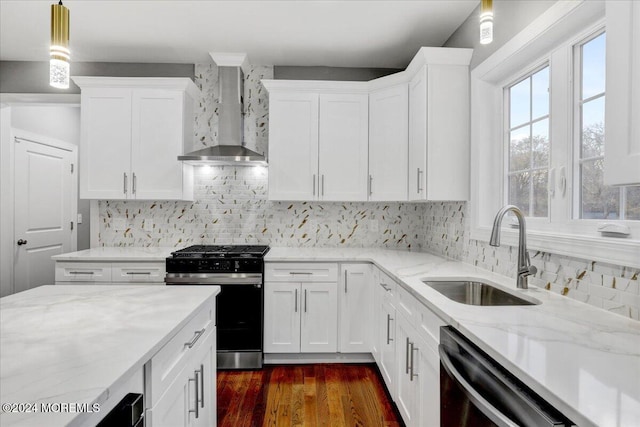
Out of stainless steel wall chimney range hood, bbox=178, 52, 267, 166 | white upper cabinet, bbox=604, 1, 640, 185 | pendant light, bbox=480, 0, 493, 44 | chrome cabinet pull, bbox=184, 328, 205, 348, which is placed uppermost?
stainless steel wall chimney range hood, bbox=178, 52, 267, 166

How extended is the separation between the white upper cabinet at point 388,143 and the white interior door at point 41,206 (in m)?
3.72

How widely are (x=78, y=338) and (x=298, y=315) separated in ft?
6.82

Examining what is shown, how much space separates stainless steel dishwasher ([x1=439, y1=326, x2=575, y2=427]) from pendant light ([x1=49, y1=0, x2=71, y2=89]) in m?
1.60

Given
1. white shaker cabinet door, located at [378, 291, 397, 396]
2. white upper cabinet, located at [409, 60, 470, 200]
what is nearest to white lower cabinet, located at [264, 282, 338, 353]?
white shaker cabinet door, located at [378, 291, 397, 396]

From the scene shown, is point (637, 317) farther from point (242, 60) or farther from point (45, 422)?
point (242, 60)

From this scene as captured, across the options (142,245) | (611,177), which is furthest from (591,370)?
(142,245)

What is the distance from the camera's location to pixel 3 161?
3660mm

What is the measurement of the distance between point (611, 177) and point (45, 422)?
55.1 inches

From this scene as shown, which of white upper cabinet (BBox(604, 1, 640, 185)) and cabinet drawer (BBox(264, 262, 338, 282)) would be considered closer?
white upper cabinet (BBox(604, 1, 640, 185))

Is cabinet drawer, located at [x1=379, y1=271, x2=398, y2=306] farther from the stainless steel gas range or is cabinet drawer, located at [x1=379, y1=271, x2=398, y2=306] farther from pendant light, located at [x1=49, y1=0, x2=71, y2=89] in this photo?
pendant light, located at [x1=49, y1=0, x2=71, y2=89]

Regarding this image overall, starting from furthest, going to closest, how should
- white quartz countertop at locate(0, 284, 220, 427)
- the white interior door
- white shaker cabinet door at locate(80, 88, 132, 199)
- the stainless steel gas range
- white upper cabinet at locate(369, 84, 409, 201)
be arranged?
the white interior door → white shaker cabinet door at locate(80, 88, 132, 199) → white upper cabinet at locate(369, 84, 409, 201) → the stainless steel gas range → white quartz countertop at locate(0, 284, 220, 427)

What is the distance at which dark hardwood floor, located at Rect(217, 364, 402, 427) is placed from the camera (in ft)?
7.29

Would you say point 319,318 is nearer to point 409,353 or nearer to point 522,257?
point 409,353

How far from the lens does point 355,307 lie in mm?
2982
